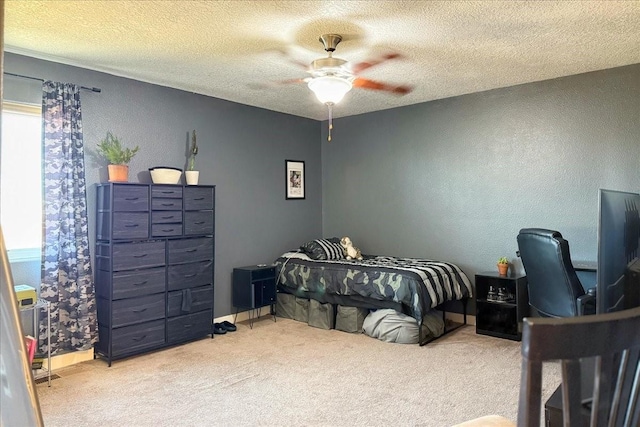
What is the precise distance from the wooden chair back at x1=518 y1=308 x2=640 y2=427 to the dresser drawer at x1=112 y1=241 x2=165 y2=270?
3497 mm

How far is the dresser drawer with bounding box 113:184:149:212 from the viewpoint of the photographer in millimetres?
3633

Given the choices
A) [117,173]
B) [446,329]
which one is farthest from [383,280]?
[117,173]

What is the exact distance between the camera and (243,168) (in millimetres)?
5180

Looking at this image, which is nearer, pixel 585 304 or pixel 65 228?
pixel 585 304

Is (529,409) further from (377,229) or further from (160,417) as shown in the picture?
(377,229)

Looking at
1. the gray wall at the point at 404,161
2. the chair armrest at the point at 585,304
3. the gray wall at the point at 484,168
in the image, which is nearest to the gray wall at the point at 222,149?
the gray wall at the point at 404,161

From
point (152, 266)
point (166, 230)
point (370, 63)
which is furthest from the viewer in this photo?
point (166, 230)

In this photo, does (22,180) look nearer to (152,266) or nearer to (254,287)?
(152,266)

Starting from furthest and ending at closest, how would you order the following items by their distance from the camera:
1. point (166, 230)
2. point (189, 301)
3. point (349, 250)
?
point (349, 250) < point (189, 301) < point (166, 230)

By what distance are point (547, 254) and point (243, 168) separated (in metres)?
3.30

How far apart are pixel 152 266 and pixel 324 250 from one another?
200 cm

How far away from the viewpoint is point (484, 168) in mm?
4773

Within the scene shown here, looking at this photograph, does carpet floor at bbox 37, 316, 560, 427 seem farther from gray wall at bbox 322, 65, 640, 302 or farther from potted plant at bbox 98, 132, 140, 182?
potted plant at bbox 98, 132, 140, 182

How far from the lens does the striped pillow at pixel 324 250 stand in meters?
5.12
